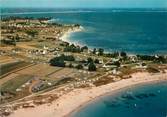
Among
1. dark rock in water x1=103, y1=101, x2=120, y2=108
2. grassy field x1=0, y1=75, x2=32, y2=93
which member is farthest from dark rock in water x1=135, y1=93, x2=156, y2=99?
grassy field x1=0, y1=75, x2=32, y2=93

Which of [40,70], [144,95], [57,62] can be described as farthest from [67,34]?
[144,95]

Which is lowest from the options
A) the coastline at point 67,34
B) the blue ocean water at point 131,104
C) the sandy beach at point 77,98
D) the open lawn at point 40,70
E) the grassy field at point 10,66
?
the coastline at point 67,34

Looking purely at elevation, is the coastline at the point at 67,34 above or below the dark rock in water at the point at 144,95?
below

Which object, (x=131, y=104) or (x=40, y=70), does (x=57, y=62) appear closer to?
(x=40, y=70)

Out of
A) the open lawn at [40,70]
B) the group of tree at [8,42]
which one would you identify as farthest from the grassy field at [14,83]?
the group of tree at [8,42]

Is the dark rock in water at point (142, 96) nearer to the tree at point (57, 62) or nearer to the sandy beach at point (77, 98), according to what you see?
the sandy beach at point (77, 98)

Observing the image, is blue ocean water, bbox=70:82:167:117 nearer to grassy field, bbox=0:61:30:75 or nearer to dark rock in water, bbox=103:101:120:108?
dark rock in water, bbox=103:101:120:108
